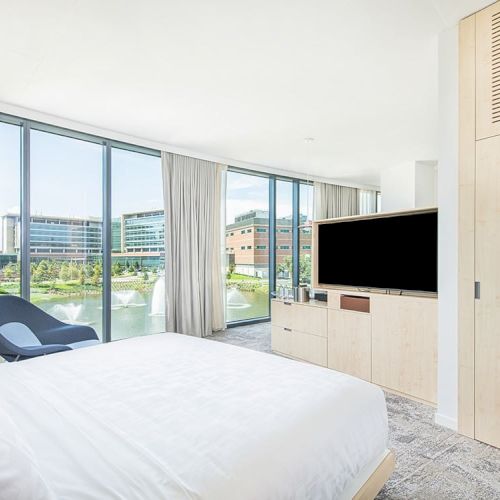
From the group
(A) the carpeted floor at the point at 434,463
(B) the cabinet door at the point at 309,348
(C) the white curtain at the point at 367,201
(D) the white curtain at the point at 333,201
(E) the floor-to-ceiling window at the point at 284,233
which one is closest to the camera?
(A) the carpeted floor at the point at 434,463

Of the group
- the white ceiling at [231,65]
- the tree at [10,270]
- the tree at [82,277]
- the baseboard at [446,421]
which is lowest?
the baseboard at [446,421]

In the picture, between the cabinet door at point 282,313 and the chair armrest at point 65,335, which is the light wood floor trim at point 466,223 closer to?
the cabinet door at point 282,313

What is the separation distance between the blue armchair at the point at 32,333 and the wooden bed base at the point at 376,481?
2363mm

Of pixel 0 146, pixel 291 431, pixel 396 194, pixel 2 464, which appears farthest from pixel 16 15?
pixel 396 194

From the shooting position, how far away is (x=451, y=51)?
2518mm

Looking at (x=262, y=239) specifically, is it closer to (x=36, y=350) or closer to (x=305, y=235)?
(x=305, y=235)

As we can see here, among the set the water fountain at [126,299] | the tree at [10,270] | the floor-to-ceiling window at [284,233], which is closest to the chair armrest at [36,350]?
the tree at [10,270]

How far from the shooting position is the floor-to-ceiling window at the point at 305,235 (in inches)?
273

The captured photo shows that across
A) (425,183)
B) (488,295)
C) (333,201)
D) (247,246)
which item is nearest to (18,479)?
(488,295)

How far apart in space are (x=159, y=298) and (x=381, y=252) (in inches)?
118

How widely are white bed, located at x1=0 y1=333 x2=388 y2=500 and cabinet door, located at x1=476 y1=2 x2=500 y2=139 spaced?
1.80 m

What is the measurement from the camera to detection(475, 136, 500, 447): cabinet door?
2.29 m

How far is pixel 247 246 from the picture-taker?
6.17 metres

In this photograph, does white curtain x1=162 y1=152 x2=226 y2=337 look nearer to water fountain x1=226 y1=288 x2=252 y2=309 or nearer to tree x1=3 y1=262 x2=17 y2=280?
water fountain x1=226 y1=288 x2=252 y2=309
